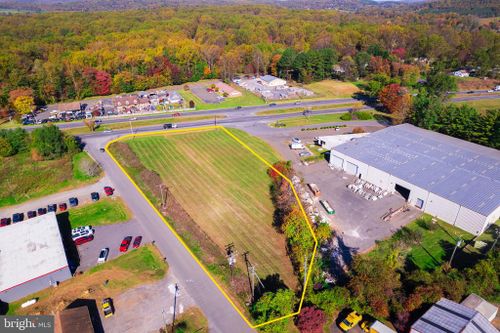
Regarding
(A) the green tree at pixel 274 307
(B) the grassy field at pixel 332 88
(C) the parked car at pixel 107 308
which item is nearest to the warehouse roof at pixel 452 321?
(A) the green tree at pixel 274 307

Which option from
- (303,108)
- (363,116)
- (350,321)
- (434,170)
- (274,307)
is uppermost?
(434,170)

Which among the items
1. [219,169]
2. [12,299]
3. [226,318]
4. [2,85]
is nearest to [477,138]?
[219,169]

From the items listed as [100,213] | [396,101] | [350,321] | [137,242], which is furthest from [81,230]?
[396,101]

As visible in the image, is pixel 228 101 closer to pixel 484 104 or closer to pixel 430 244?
pixel 430 244

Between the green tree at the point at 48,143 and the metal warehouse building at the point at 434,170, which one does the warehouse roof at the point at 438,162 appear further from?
the green tree at the point at 48,143

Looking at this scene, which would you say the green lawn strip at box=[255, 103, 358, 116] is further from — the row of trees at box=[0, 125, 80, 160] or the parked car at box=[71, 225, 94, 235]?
the parked car at box=[71, 225, 94, 235]
